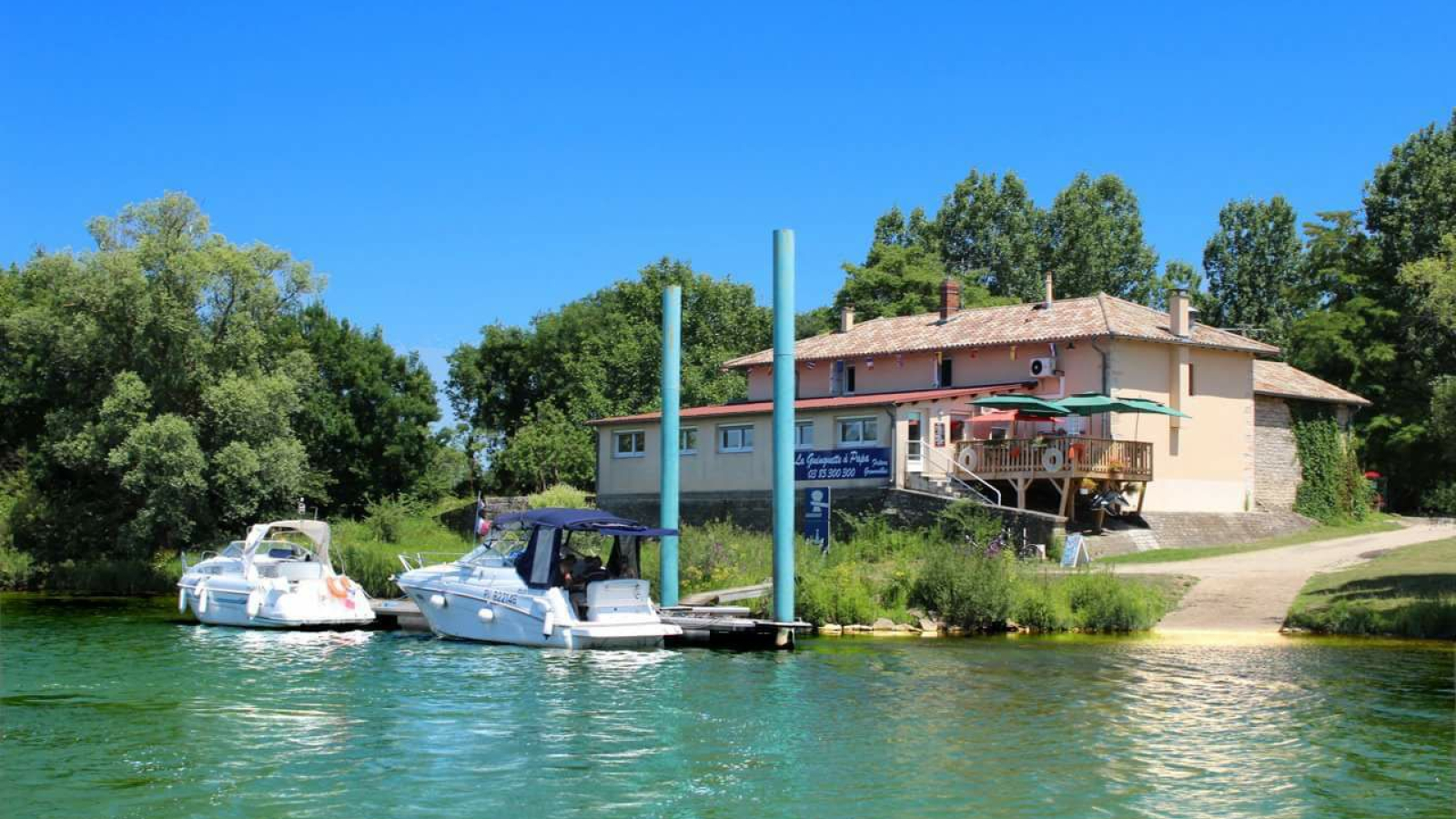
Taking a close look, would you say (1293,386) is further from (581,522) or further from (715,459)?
(581,522)

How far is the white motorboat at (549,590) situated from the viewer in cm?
2798

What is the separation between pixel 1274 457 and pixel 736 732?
37.0 meters

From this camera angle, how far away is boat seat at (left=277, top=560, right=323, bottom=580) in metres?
34.0

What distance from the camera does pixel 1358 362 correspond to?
59000 mm

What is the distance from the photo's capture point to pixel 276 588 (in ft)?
110

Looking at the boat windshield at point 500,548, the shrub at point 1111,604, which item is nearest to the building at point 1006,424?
the shrub at point 1111,604

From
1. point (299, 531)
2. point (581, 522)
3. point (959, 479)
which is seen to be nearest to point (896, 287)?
point (959, 479)

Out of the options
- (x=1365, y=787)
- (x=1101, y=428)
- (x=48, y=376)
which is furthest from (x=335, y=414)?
(x=1365, y=787)

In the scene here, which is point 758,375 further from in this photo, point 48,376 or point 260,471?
point 48,376

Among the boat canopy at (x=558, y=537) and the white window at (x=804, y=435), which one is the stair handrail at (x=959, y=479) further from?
the boat canopy at (x=558, y=537)

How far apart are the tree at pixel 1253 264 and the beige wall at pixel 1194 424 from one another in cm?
2715

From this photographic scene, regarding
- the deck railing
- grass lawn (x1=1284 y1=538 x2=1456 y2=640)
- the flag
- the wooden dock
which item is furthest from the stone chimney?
the wooden dock

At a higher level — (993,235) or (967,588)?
(993,235)

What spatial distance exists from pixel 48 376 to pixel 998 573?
111 ft
